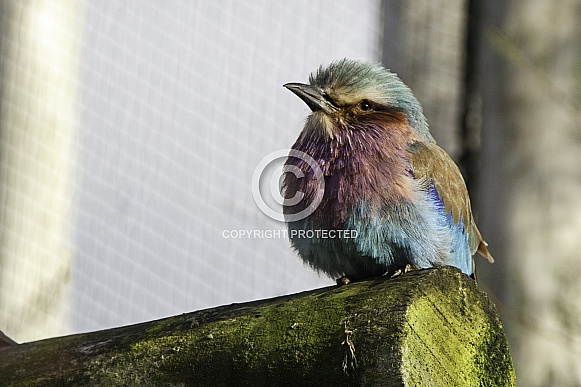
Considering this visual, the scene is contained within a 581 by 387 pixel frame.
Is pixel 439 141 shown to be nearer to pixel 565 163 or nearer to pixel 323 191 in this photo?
pixel 565 163

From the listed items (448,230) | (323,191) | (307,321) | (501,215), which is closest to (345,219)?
(323,191)

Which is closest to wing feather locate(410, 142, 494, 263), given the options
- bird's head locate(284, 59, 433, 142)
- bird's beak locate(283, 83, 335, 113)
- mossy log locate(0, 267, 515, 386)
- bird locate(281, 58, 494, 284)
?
bird locate(281, 58, 494, 284)

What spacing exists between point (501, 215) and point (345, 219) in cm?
68

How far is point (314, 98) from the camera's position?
2760mm

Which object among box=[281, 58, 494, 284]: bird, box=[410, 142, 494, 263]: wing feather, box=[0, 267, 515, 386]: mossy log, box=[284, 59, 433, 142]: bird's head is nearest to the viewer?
box=[0, 267, 515, 386]: mossy log

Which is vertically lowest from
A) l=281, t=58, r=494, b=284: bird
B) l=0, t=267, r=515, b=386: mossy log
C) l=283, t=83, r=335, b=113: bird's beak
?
l=0, t=267, r=515, b=386: mossy log

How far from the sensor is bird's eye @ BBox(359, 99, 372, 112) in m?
2.80

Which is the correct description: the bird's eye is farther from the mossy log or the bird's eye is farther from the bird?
the mossy log

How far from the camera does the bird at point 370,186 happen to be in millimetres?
2439

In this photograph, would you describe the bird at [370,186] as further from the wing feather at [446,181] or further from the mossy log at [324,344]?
the mossy log at [324,344]

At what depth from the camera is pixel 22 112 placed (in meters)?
3.03

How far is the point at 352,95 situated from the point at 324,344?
1610 mm

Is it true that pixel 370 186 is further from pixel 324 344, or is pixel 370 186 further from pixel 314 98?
pixel 324 344

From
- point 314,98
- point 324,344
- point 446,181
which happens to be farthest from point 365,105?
point 324,344
